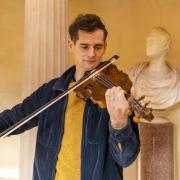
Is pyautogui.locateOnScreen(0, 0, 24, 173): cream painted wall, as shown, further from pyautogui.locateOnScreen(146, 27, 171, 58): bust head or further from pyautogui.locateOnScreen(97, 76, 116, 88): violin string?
pyautogui.locateOnScreen(97, 76, 116, 88): violin string

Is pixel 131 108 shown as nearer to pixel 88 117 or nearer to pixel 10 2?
pixel 88 117

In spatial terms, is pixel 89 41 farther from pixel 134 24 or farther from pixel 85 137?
pixel 134 24

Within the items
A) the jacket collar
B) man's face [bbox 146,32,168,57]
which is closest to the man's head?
the jacket collar

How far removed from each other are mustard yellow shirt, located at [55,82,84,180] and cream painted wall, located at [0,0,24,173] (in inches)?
78.0

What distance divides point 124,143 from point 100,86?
22 cm

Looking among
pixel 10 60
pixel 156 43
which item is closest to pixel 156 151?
pixel 156 43

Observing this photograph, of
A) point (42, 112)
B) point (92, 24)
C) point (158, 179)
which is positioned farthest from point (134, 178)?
point (92, 24)

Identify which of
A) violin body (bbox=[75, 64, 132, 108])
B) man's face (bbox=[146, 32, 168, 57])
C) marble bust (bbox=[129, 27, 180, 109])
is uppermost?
man's face (bbox=[146, 32, 168, 57])

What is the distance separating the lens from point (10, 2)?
3.06 meters

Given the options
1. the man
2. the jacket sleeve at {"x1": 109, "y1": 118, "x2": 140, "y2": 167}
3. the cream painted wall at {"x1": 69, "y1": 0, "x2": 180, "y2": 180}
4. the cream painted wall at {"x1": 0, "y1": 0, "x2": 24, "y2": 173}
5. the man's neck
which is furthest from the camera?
the cream painted wall at {"x1": 0, "y1": 0, "x2": 24, "y2": 173}

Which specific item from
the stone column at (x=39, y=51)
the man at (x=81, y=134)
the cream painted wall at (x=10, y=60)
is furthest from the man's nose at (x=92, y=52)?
the cream painted wall at (x=10, y=60)

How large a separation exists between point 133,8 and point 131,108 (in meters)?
2.03

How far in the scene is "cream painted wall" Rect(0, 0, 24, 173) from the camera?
3.05 meters

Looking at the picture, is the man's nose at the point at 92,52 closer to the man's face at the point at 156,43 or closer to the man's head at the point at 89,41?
the man's head at the point at 89,41
